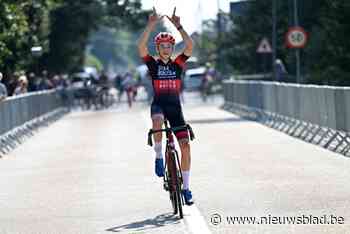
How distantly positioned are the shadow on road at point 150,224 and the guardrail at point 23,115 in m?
13.1

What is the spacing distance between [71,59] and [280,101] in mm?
38700

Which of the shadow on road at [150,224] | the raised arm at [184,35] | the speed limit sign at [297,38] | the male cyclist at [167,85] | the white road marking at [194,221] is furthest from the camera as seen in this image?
the speed limit sign at [297,38]

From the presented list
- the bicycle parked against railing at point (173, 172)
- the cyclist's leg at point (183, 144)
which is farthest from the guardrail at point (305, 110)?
the bicycle parked against railing at point (173, 172)

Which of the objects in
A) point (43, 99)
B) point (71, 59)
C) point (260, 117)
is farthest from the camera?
point (71, 59)

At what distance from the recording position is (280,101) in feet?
102

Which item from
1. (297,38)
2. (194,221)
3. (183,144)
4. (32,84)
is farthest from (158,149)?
(32,84)

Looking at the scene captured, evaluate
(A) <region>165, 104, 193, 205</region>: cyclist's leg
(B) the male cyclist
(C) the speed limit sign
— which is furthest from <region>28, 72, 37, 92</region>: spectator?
(A) <region>165, 104, 193, 205</region>: cyclist's leg

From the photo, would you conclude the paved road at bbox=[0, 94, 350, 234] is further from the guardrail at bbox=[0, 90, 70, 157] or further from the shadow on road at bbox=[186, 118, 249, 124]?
the shadow on road at bbox=[186, 118, 249, 124]

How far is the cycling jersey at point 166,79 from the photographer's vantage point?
43.7 ft

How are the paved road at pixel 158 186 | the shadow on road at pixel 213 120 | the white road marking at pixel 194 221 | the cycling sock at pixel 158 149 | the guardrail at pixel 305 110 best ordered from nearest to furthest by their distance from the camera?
the white road marking at pixel 194 221
the paved road at pixel 158 186
the cycling sock at pixel 158 149
the guardrail at pixel 305 110
the shadow on road at pixel 213 120

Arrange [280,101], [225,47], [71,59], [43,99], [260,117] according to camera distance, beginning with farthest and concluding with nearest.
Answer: [71,59]
[225,47]
[43,99]
[260,117]
[280,101]

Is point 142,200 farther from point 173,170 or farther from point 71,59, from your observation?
point 71,59

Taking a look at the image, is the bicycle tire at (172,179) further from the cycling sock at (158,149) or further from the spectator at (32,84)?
the spectator at (32,84)

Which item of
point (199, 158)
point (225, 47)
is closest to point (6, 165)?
point (199, 158)
